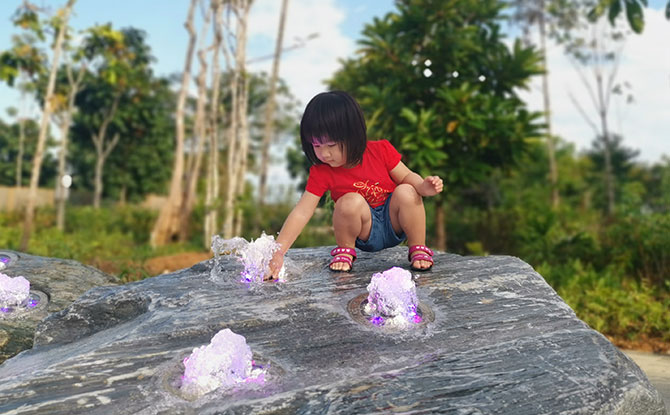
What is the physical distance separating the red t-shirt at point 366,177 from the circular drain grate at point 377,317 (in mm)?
665

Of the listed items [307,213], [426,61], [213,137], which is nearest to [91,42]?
[213,137]

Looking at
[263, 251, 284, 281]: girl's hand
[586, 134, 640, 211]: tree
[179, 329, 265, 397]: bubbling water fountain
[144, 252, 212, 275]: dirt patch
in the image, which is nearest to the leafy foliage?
[144, 252, 212, 275]: dirt patch

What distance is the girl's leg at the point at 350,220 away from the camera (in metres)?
3.05

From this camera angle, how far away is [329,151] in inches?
113

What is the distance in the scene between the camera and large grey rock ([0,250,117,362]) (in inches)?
137

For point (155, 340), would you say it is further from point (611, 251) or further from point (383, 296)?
point (611, 251)

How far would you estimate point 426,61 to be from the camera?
9156mm

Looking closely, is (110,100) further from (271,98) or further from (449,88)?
(449,88)

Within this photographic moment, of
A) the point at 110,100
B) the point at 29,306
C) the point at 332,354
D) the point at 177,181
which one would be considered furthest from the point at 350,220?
the point at 110,100

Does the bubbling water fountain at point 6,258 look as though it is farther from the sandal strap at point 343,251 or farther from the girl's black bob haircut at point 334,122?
the girl's black bob haircut at point 334,122

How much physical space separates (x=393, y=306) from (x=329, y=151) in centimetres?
85

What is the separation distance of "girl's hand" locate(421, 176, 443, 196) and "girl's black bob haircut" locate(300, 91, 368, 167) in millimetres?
400

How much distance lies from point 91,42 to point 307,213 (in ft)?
52.5

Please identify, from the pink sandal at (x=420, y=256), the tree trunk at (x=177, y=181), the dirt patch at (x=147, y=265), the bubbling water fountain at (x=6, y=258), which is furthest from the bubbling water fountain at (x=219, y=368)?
the tree trunk at (x=177, y=181)
